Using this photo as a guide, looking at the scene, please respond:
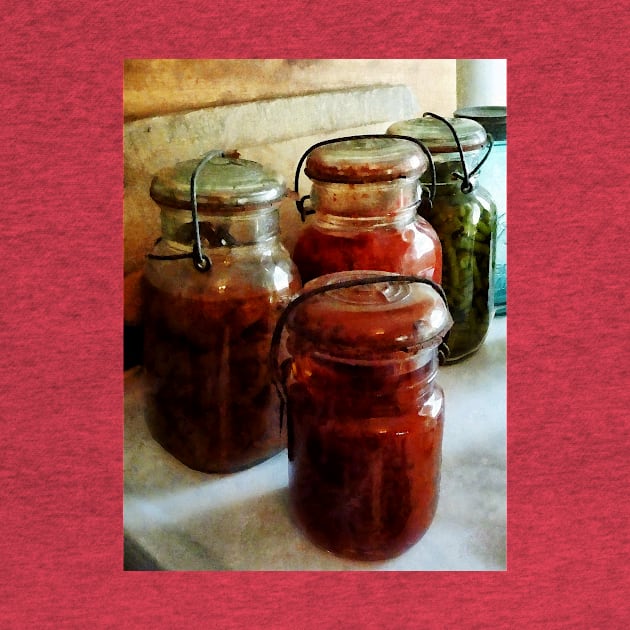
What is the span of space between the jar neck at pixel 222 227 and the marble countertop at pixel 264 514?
23cm

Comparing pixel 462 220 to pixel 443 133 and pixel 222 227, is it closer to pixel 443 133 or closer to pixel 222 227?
pixel 443 133

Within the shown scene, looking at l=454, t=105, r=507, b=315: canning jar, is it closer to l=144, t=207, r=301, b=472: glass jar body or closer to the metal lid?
the metal lid

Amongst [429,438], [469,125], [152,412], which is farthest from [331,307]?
[469,125]

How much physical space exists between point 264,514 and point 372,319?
9.3 inches

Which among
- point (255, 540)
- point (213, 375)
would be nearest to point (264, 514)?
point (255, 540)

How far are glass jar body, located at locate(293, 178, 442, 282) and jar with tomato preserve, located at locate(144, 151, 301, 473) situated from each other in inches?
2.2

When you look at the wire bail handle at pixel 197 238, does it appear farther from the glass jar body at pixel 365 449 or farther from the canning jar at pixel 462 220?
the canning jar at pixel 462 220

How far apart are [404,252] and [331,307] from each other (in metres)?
0.19

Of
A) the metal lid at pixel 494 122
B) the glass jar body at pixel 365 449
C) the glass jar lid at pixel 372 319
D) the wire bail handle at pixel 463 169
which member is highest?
the metal lid at pixel 494 122

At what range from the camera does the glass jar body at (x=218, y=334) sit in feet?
2.14

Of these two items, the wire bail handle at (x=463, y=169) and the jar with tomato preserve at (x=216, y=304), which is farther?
the wire bail handle at (x=463, y=169)

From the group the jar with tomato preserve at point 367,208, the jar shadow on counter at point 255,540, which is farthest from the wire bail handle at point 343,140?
the jar shadow on counter at point 255,540

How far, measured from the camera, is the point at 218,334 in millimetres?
654

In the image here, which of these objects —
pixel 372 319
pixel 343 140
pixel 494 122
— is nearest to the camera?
pixel 372 319
